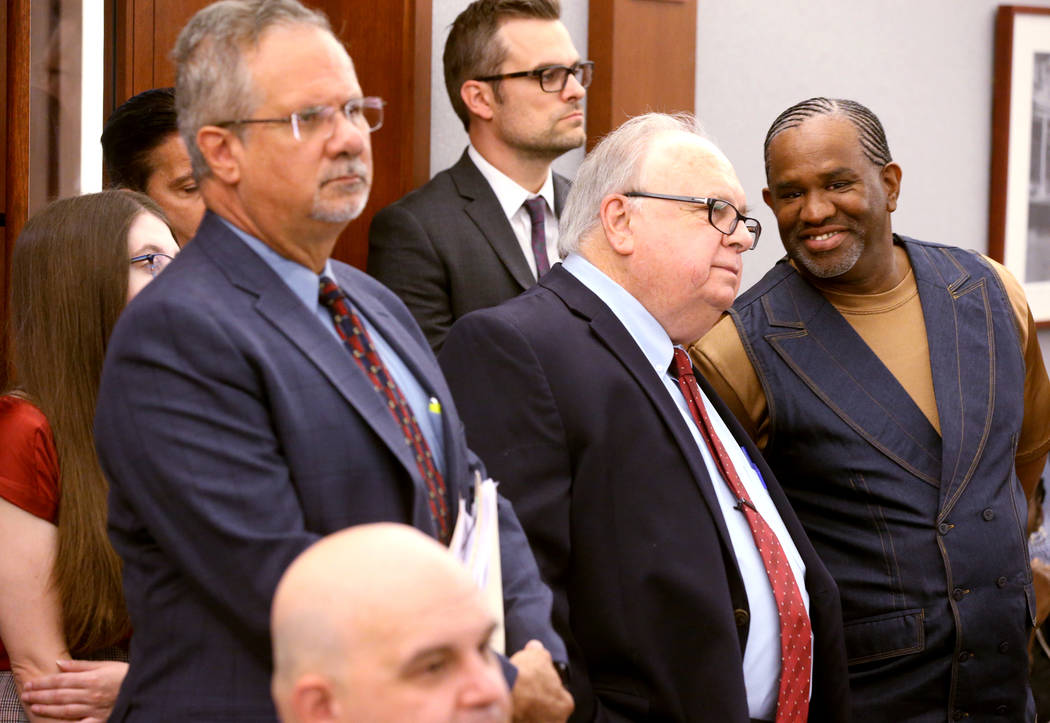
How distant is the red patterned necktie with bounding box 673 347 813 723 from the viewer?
2.48 metres

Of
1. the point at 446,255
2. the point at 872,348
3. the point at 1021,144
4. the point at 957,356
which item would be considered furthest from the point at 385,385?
the point at 1021,144

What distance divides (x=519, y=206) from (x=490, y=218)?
0.12m

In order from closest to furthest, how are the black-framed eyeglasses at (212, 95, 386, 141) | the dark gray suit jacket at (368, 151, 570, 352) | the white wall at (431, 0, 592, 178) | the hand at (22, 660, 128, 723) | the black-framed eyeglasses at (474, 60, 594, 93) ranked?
the black-framed eyeglasses at (212, 95, 386, 141) → the hand at (22, 660, 128, 723) → the dark gray suit jacket at (368, 151, 570, 352) → the black-framed eyeglasses at (474, 60, 594, 93) → the white wall at (431, 0, 592, 178)

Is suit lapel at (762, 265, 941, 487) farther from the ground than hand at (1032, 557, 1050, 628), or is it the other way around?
suit lapel at (762, 265, 941, 487)

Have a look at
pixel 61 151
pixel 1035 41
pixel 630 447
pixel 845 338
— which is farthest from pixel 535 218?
pixel 1035 41

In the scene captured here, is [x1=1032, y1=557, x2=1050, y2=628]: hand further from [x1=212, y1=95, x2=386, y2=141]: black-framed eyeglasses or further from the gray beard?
[x1=212, y1=95, x2=386, y2=141]: black-framed eyeglasses

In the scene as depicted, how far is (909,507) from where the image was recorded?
9.53 ft

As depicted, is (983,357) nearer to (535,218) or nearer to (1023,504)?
(1023,504)

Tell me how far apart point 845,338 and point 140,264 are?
155 cm

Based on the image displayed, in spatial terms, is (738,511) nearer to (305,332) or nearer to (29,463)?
(305,332)

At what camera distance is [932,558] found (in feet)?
9.50

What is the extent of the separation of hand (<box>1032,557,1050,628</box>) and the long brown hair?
2676mm

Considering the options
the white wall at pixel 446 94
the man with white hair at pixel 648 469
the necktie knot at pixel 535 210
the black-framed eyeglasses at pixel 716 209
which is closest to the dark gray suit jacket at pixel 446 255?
the necktie knot at pixel 535 210

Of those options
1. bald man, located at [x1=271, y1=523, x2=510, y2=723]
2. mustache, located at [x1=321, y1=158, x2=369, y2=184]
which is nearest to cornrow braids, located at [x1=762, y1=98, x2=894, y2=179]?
mustache, located at [x1=321, y1=158, x2=369, y2=184]
